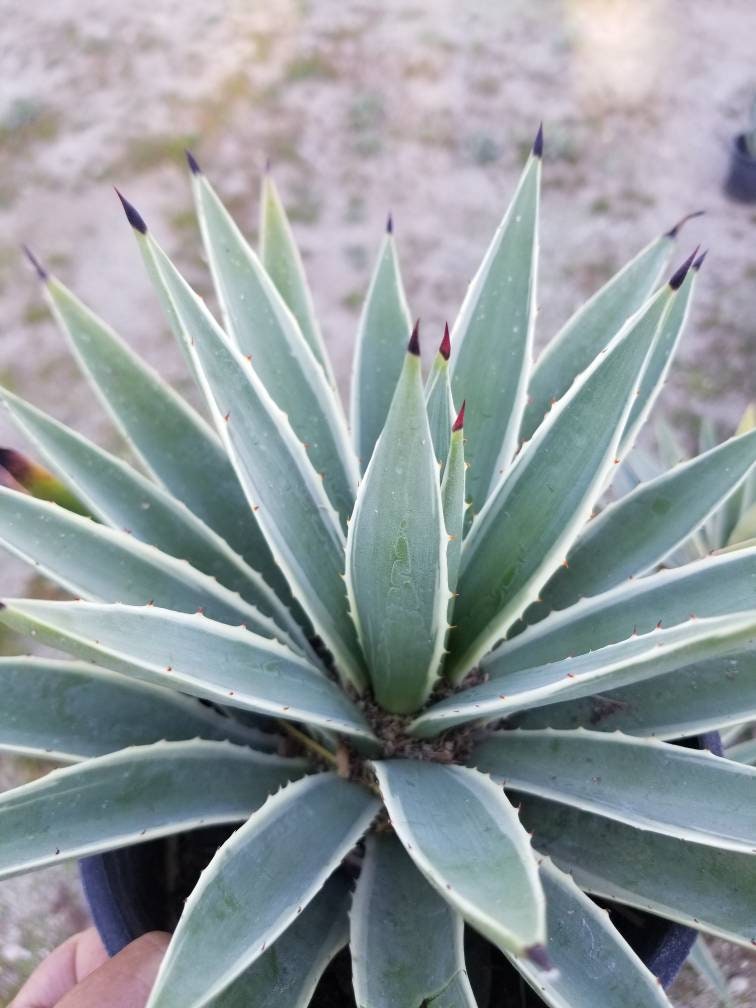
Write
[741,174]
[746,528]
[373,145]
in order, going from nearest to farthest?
[746,528], [741,174], [373,145]

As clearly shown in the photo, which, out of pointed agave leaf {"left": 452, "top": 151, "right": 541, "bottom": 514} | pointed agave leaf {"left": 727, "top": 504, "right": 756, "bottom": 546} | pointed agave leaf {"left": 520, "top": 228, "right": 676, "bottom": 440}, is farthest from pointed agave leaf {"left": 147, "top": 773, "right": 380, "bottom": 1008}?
pointed agave leaf {"left": 727, "top": 504, "right": 756, "bottom": 546}

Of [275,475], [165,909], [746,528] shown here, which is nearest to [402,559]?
[275,475]

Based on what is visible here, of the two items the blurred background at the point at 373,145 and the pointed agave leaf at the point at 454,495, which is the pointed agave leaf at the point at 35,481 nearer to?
the pointed agave leaf at the point at 454,495

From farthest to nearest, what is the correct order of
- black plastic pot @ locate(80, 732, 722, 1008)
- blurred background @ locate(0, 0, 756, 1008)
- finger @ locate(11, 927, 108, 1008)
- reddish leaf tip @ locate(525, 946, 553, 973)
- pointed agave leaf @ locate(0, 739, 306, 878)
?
blurred background @ locate(0, 0, 756, 1008) → finger @ locate(11, 927, 108, 1008) → black plastic pot @ locate(80, 732, 722, 1008) → pointed agave leaf @ locate(0, 739, 306, 878) → reddish leaf tip @ locate(525, 946, 553, 973)

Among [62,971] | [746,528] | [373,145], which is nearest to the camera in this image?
[62,971]

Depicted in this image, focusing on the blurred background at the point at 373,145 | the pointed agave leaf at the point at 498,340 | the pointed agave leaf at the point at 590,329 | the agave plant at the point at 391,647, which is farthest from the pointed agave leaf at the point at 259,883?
the blurred background at the point at 373,145

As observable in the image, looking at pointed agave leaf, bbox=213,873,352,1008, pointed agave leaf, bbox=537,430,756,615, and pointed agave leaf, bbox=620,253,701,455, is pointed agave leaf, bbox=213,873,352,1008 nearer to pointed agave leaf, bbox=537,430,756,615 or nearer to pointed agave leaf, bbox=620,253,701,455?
pointed agave leaf, bbox=537,430,756,615

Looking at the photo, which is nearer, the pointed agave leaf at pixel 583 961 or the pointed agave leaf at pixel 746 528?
the pointed agave leaf at pixel 583 961

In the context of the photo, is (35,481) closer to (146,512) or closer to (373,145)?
(146,512)
